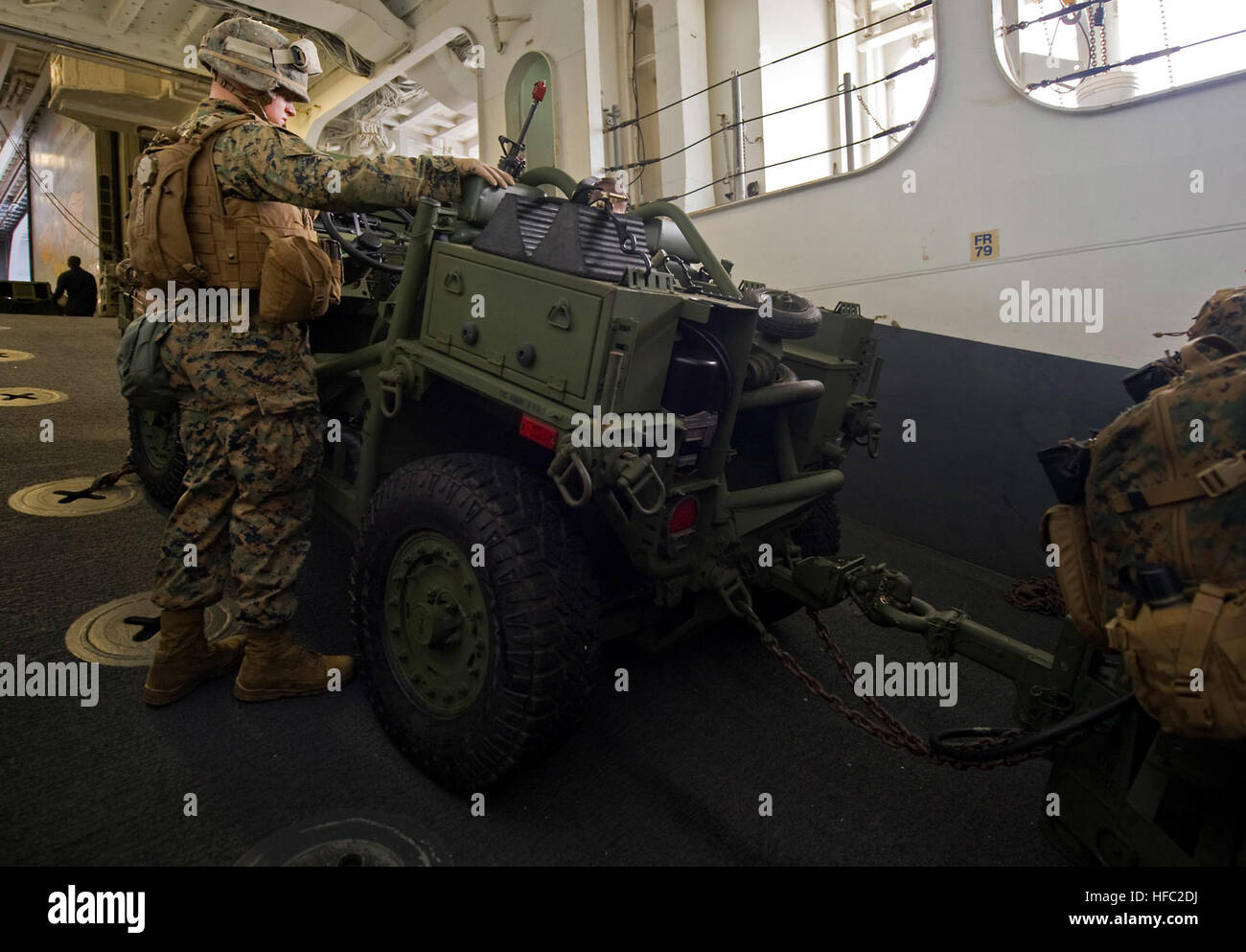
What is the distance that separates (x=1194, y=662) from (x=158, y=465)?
4103 mm

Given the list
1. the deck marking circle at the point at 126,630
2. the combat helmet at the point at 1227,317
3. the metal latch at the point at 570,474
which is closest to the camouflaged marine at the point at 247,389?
the deck marking circle at the point at 126,630

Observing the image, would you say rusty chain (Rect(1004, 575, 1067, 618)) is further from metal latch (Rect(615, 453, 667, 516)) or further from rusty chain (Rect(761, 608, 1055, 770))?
metal latch (Rect(615, 453, 667, 516))

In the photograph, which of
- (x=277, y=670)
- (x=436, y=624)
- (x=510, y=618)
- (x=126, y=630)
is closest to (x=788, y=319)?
(x=510, y=618)

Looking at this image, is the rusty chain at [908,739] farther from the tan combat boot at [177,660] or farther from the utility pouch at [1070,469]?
the tan combat boot at [177,660]

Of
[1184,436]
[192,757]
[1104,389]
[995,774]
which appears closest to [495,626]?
[192,757]

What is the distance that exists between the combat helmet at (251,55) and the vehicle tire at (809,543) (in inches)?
93.9

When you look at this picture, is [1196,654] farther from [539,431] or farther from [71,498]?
[71,498]

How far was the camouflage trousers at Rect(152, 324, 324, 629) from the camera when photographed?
2.20m

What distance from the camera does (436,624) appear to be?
75.6 inches

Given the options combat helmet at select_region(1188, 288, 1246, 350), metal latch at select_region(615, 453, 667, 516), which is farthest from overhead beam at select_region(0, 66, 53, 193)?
combat helmet at select_region(1188, 288, 1246, 350)

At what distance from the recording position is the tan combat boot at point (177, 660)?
7.29 feet

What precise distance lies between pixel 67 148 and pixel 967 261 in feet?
63.1

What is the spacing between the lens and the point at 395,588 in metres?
2.10
